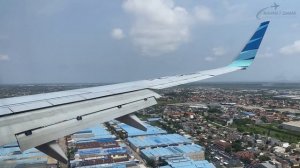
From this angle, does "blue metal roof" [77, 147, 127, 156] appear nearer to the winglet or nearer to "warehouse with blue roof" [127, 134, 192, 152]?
"warehouse with blue roof" [127, 134, 192, 152]

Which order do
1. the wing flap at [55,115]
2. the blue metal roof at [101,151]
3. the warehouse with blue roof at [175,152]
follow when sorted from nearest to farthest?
the wing flap at [55,115], the warehouse with blue roof at [175,152], the blue metal roof at [101,151]

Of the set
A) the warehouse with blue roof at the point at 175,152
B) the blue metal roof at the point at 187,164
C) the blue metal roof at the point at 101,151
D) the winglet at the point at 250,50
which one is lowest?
the warehouse with blue roof at the point at 175,152

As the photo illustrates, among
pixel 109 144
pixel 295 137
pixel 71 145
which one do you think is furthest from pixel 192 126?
pixel 71 145

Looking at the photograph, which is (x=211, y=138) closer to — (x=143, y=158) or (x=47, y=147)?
(x=143, y=158)

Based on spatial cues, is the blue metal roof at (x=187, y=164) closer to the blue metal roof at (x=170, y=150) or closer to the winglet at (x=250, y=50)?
the blue metal roof at (x=170, y=150)

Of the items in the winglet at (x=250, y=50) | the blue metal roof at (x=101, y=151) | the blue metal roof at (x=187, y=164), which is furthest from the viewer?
the blue metal roof at (x=101, y=151)

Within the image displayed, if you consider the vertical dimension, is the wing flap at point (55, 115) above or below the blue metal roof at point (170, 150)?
above

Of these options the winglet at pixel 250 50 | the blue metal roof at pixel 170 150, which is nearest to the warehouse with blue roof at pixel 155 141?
the blue metal roof at pixel 170 150

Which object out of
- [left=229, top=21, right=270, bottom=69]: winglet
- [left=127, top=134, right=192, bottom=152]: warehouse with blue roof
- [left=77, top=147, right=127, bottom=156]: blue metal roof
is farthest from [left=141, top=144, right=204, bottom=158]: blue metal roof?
[left=229, top=21, right=270, bottom=69]: winglet
